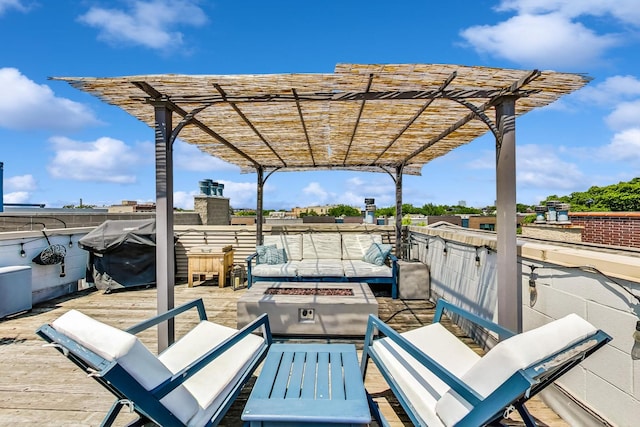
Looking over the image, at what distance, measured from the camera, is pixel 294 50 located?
680 cm

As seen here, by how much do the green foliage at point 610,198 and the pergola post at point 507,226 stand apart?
24.7 metres

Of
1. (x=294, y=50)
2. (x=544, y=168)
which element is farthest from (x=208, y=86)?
(x=544, y=168)

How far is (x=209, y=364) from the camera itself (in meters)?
2.46

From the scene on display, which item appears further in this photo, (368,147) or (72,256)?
(72,256)

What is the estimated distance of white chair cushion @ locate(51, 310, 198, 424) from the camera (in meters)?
1.52

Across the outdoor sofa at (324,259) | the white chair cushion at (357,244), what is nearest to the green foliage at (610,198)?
the white chair cushion at (357,244)

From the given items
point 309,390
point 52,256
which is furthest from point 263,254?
point 309,390

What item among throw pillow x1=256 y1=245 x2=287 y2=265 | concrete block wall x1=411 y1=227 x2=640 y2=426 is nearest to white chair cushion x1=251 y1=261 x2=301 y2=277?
throw pillow x1=256 y1=245 x2=287 y2=265

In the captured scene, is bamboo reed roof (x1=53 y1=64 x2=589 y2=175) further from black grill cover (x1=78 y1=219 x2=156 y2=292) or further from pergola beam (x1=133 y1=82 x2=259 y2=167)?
black grill cover (x1=78 y1=219 x2=156 y2=292)

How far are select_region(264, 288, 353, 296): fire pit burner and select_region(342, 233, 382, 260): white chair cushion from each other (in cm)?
242

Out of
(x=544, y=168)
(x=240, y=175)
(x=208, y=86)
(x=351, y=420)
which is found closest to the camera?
(x=351, y=420)

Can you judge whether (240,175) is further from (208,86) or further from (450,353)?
(450,353)

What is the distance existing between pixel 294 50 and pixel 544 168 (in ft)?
359

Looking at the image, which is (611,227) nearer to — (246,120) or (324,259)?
(324,259)
